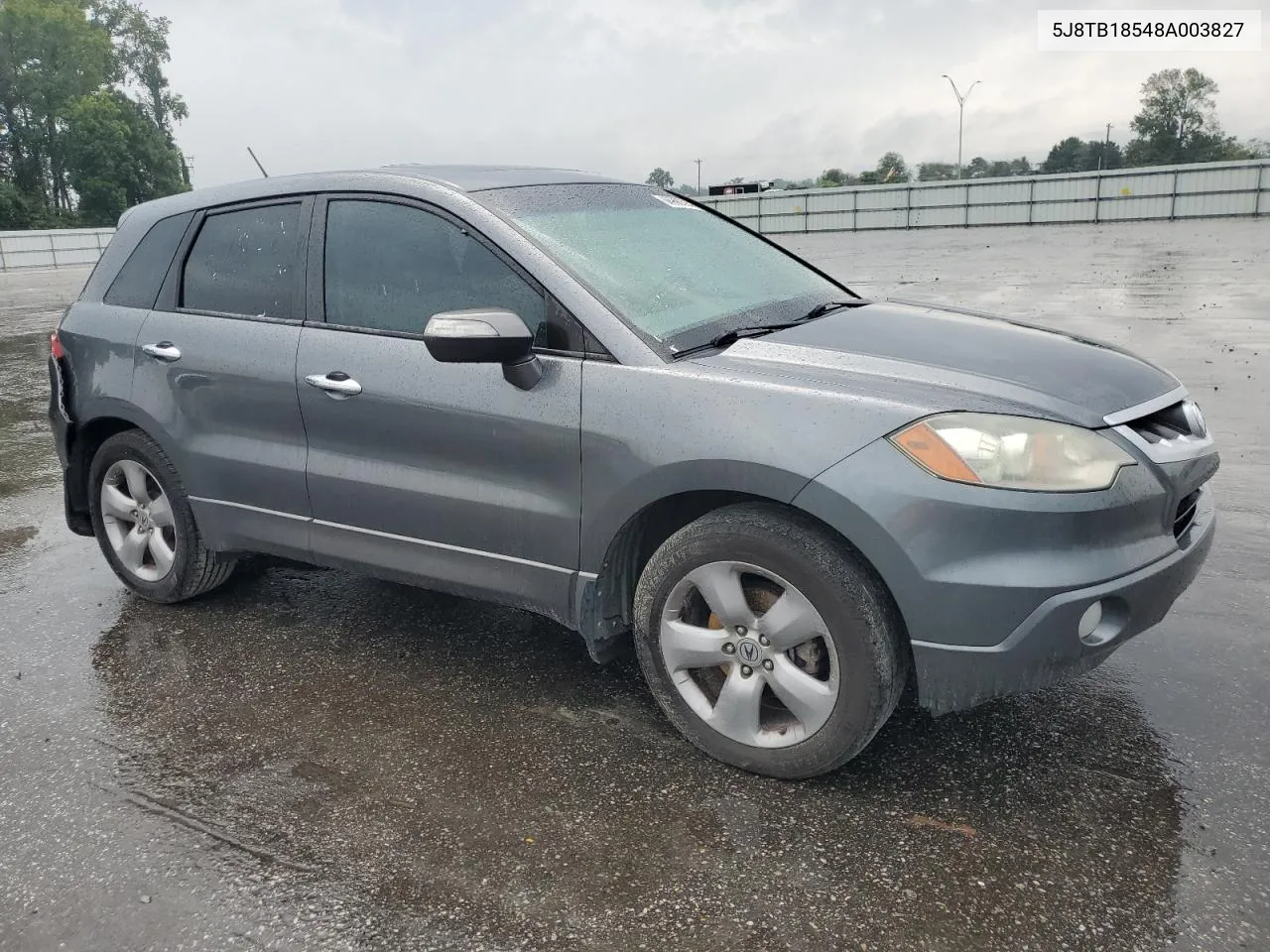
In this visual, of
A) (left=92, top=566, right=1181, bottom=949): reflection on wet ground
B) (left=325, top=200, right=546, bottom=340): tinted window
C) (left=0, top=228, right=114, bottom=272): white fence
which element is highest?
(left=0, top=228, right=114, bottom=272): white fence

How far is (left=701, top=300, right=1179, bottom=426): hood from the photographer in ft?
9.36

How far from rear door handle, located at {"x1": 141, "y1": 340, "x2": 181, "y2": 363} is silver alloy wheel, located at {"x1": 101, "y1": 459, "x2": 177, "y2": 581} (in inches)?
19.6

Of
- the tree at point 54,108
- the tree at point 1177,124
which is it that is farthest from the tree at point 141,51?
the tree at point 1177,124

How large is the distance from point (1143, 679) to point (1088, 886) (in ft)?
4.15

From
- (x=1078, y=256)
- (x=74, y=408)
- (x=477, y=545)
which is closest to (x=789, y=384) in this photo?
(x=477, y=545)

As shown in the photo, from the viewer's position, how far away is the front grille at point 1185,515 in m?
2.94

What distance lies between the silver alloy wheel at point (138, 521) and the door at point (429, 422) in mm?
966

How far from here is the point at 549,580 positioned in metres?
3.34

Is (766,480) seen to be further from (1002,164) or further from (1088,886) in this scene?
(1002,164)

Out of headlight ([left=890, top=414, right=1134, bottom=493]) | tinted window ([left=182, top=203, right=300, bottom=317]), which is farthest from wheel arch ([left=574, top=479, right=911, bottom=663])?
tinted window ([left=182, top=203, right=300, bottom=317])

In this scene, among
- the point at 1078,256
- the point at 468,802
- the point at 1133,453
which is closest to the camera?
the point at 1133,453

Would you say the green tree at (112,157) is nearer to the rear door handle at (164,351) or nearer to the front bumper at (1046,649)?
the rear door handle at (164,351)

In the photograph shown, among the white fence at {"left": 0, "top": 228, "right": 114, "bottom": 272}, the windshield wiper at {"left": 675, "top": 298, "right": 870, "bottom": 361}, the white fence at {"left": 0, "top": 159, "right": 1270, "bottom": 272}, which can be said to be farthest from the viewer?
the white fence at {"left": 0, "top": 228, "right": 114, "bottom": 272}

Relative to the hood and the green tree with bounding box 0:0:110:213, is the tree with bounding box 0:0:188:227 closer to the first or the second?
the green tree with bounding box 0:0:110:213
